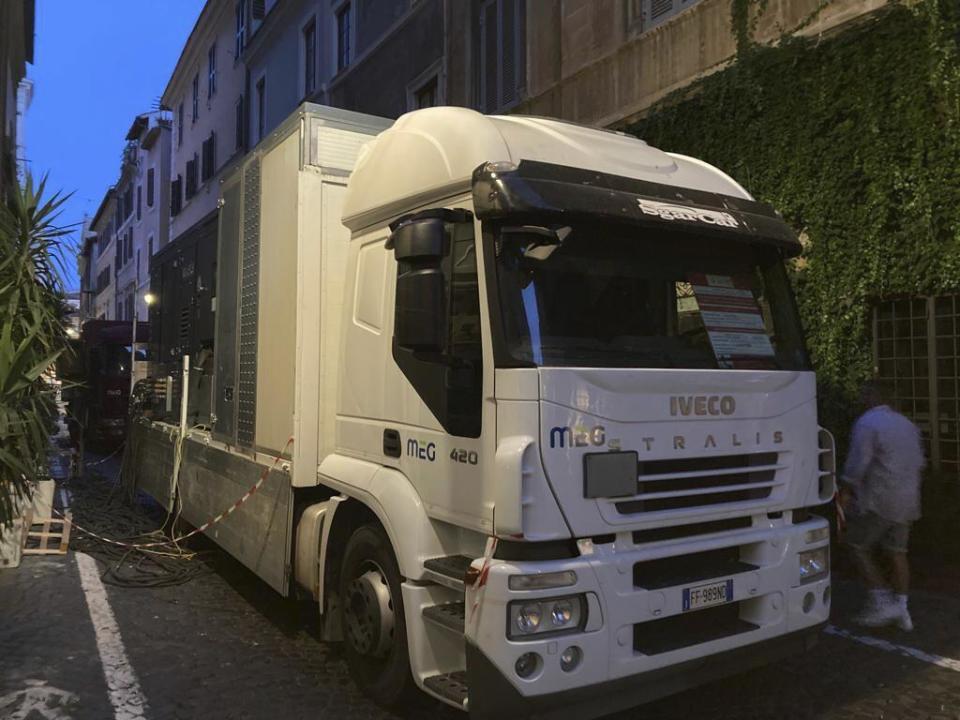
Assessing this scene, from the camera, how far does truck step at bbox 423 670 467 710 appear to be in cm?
332

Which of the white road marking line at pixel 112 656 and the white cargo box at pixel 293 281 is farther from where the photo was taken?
the white cargo box at pixel 293 281

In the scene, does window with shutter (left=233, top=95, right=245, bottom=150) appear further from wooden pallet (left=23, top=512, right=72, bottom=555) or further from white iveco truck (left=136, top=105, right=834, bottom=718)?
white iveco truck (left=136, top=105, right=834, bottom=718)

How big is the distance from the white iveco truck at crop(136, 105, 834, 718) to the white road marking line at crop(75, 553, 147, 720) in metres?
1.11

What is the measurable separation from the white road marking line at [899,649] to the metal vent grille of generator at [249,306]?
4.41 m

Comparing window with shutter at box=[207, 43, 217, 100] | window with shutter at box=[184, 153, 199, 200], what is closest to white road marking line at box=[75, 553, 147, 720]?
window with shutter at box=[184, 153, 199, 200]

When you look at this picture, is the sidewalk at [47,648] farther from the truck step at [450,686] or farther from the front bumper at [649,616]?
the front bumper at [649,616]

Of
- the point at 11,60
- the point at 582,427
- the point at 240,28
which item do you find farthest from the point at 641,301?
the point at 240,28

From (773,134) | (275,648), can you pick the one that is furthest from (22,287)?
(773,134)

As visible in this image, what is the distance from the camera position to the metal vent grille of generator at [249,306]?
5.87 meters

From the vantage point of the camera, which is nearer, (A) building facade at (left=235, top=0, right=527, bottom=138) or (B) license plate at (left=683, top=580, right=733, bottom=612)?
(B) license plate at (left=683, top=580, right=733, bottom=612)

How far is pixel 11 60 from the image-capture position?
55.1 ft

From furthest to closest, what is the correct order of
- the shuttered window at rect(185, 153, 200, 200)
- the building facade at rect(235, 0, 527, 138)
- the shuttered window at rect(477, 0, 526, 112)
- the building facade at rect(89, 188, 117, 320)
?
the building facade at rect(89, 188, 117, 320)
the shuttered window at rect(185, 153, 200, 200)
the building facade at rect(235, 0, 527, 138)
the shuttered window at rect(477, 0, 526, 112)

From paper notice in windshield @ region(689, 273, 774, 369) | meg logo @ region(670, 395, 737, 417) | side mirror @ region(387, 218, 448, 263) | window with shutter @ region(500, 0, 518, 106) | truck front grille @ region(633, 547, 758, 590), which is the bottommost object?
truck front grille @ region(633, 547, 758, 590)

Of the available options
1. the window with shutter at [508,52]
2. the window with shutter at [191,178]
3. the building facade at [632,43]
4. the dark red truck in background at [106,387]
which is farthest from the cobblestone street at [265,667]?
the window with shutter at [191,178]
